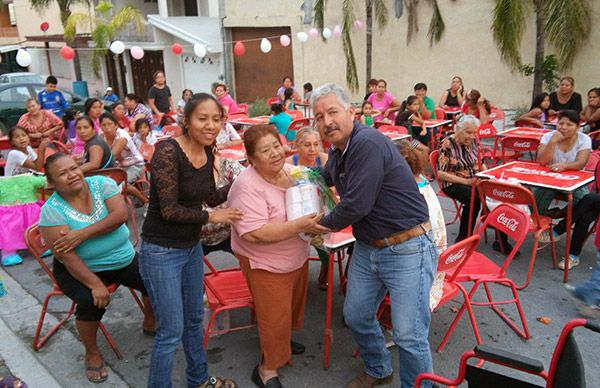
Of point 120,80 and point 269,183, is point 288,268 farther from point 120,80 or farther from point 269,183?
point 120,80

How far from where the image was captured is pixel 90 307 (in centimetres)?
283

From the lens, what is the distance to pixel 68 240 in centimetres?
274

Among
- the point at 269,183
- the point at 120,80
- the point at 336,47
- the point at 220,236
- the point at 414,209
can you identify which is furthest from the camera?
the point at 120,80

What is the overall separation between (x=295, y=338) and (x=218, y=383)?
72 cm

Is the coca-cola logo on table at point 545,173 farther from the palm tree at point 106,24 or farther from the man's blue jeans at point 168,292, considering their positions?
the palm tree at point 106,24

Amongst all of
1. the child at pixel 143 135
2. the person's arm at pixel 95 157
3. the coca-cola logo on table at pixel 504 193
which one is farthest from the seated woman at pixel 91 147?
the coca-cola logo on table at pixel 504 193

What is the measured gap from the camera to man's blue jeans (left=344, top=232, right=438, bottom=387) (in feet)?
7.59

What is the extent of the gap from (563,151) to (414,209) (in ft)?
10.2

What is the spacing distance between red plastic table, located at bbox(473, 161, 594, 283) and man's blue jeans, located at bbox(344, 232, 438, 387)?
83.6 inches

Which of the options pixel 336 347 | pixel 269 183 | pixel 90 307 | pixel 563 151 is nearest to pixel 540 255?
pixel 563 151

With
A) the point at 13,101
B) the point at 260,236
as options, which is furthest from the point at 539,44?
the point at 13,101

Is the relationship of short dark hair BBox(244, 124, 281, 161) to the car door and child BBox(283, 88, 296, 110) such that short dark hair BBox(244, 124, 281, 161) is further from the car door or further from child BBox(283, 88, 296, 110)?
the car door

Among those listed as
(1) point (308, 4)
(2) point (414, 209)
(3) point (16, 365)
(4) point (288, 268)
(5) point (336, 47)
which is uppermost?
(1) point (308, 4)

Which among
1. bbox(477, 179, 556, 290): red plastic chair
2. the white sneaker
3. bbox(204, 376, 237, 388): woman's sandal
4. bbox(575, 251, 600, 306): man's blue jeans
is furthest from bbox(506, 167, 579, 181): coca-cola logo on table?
bbox(204, 376, 237, 388): woman's sandal
